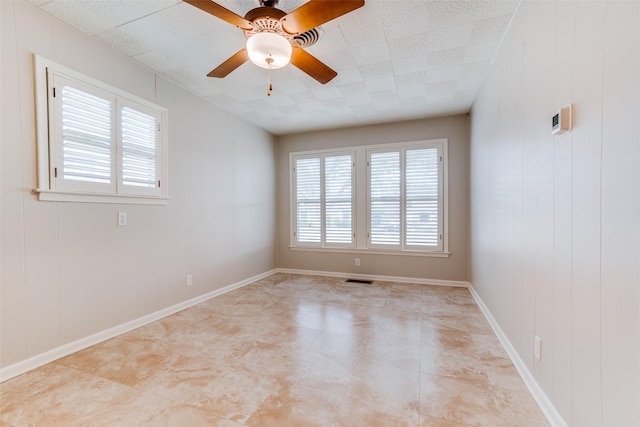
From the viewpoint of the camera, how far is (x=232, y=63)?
2.15m

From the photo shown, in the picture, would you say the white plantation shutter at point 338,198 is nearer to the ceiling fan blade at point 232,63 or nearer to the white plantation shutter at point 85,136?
the ceiling fan blade at point 232,63

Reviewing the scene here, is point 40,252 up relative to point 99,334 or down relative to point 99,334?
up

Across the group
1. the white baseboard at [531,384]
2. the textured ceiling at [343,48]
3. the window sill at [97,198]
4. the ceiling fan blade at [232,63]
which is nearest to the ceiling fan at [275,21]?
the ceiling fan blade at [232,63]

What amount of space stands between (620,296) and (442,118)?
3766mm

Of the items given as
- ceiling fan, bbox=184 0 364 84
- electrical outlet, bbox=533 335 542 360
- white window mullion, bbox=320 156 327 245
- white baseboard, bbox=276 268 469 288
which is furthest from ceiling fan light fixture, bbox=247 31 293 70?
white baseboard, bbox=276 268 469 288

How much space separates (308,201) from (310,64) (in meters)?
3.03

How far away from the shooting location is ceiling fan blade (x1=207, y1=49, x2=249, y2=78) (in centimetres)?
204

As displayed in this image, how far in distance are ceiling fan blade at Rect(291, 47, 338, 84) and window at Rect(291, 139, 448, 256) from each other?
2.45 m

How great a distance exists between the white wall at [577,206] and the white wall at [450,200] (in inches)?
78.2

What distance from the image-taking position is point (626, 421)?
93 cm

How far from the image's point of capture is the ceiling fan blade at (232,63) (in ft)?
6.71

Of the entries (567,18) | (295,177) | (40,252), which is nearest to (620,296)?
(567,18)

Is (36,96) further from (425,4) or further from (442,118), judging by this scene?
(442,118)

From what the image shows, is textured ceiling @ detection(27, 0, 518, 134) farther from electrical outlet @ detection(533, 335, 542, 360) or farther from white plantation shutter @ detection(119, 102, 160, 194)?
electrical outlet @ detection(533, 335, 542, 360)
